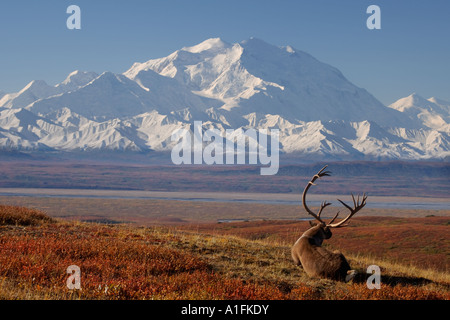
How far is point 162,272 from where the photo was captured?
11305 mm

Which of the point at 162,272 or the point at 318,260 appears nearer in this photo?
the point at 162,272

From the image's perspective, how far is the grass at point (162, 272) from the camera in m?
9.17

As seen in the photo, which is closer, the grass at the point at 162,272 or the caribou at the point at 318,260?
the grass at the point at 162,272

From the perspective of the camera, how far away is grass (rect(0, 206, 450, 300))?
9172mm

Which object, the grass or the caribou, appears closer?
the grass

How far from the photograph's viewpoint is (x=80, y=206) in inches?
4988

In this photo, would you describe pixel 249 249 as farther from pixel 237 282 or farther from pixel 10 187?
pixel 10 187

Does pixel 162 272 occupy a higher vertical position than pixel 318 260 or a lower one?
higher

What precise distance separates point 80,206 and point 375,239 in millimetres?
104006
